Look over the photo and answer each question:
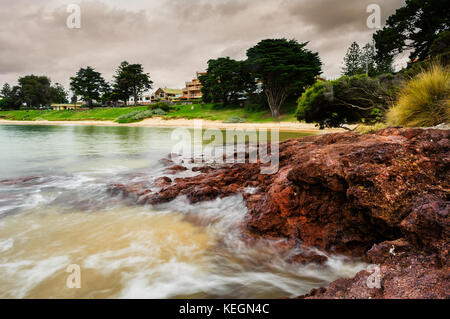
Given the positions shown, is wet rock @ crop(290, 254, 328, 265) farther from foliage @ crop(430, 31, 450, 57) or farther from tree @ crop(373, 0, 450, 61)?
tree @ crop(373, 0, 450, 61)

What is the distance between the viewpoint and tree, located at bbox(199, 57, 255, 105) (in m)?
41.7

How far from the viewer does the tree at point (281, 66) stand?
32219 millimetres

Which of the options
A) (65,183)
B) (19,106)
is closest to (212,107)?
(65,183)

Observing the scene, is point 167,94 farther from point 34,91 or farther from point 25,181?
point 25,181

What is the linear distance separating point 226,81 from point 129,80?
1258 inches

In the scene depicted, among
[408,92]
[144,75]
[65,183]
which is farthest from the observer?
[144,75]

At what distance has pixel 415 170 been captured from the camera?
2.45 m

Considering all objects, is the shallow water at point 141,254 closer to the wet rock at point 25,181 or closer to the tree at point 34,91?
the wet rock at point 25,181

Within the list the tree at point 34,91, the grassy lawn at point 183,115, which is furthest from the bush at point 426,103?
the tree at point 34,91

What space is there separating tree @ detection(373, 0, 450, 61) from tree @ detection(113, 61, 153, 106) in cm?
5361

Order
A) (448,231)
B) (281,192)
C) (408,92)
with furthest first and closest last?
(408,92), (281,192), (448,231)

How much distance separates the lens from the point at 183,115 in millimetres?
41969

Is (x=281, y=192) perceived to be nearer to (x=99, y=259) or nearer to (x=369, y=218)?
(x=369, y=218)
